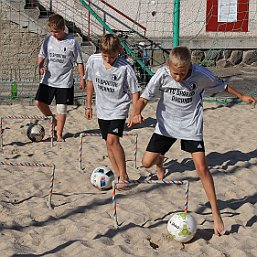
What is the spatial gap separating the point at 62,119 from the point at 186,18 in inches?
415

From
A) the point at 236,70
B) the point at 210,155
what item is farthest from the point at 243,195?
the point at 236,70

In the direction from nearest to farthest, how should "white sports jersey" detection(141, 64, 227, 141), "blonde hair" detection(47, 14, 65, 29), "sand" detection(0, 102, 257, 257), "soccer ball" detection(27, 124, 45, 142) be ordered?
"sand" detection(0, 102, 257, 257), "white sports jersey" detection(141, 64, 227, 141), "blonde hair" detection(47, 14, 65, 29), "soccer ball" detection(27, 124, 45, 142)

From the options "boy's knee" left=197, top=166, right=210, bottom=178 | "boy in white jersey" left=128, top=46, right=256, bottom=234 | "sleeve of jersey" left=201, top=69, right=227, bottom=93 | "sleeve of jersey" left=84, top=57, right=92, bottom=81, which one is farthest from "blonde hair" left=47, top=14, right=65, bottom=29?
"boy's knee" left=197, top=166, right=210, bottom=178

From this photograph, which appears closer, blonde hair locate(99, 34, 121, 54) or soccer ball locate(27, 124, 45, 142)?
blonde hair locate(99, 34, 121, 54)

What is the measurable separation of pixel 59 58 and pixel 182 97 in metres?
3.32

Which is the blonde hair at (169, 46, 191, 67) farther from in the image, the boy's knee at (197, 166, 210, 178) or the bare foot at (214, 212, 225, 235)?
the bare foot at (214, 212, 225, 235)

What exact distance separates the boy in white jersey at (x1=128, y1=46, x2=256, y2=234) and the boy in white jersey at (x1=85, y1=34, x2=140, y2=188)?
71 centimetres

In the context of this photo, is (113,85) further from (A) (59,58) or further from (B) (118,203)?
(A) (59,58)

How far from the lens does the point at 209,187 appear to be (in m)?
4.91

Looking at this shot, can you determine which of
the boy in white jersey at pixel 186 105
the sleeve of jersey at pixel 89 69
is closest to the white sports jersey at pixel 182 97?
the boy in white jersey at pixel 186 105

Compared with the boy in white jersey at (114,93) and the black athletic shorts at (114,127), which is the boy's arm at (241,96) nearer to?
the boy in white jersey at (114,93)

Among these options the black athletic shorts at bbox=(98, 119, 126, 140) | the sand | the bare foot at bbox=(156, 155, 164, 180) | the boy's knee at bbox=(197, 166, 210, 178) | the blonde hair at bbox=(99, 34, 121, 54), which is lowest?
the sand

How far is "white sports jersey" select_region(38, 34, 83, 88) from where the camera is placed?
8023 mm

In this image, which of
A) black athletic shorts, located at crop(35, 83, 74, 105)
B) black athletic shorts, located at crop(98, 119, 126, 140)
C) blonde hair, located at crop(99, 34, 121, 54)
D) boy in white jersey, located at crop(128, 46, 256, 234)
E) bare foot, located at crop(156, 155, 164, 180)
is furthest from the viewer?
black athletic shorts, located at crop(35, 83, 74, 105)
